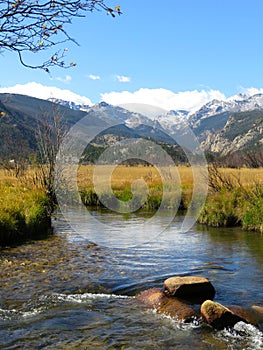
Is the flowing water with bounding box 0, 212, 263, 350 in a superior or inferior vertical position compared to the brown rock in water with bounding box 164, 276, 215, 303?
inferior

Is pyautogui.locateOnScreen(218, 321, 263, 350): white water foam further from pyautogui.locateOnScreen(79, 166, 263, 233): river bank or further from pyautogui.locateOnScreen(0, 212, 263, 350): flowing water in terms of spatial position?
pyautogui.locateOnScreen(79, 166, 263, 233): river bank

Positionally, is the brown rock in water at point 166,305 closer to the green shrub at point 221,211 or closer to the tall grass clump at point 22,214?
the tall grass clump at point 22,214

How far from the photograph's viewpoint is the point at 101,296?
354 inches

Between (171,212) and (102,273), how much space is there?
1566cm

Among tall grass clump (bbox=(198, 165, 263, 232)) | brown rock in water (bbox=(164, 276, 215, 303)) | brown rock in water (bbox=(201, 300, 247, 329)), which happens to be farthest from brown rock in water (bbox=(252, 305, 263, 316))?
tall grass clump (bbox=(198, 165, 263, 232))

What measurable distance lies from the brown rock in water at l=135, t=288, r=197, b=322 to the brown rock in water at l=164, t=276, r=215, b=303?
236mm

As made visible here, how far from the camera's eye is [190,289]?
8.77m

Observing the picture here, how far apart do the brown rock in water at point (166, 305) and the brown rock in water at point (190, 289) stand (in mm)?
236

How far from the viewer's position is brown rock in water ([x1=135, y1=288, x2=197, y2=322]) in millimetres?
7711

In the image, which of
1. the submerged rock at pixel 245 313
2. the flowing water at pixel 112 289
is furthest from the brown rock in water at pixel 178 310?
the submerged rock at pixel 245 313

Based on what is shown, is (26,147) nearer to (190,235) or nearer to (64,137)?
(64,137)

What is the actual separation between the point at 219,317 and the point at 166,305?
1.23 meters

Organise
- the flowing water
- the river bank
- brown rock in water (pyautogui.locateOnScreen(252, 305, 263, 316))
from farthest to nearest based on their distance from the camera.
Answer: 1. the river bank
2. brown rock in water (pyautogui.locateOnScreen(252, 305, 263, 316))
3. the flowing water

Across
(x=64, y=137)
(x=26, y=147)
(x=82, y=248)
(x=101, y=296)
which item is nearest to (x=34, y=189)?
(x=64, y=137)
